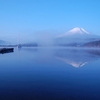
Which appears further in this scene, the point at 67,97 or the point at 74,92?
the point at 74,92

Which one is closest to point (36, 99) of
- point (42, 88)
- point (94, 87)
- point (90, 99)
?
point (42, 88)

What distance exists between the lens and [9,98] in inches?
190

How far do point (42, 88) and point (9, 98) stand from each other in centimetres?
142

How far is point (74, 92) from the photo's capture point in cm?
545

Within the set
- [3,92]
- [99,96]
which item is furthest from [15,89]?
[99,96]

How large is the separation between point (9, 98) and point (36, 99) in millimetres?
784

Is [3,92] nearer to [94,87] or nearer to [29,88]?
[29,88]

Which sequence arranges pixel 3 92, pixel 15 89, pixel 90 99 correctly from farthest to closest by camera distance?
1. pixel 15 89
2. pixel 3 92
3. pixel 90 99

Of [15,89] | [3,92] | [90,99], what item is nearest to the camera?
[90,99]

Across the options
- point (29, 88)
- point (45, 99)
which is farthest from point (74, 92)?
point (29, 88)

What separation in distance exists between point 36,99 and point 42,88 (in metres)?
1.17

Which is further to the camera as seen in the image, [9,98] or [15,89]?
[15,89]

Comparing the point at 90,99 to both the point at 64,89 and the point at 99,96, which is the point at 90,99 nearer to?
the point at 99,96

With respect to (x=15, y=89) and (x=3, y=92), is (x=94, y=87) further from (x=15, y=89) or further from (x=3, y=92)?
(x=3, y=92)
